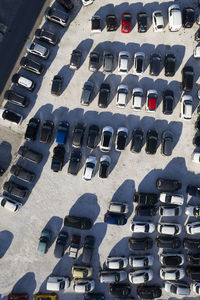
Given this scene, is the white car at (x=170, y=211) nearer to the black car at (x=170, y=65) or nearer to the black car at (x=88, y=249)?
the black car at (x=88, y=249)

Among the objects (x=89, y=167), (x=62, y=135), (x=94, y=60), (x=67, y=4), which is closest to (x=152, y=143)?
(x=89, y=167)

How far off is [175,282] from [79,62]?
21530mm

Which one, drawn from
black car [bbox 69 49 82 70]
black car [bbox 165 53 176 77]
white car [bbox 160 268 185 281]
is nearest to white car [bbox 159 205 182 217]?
white car [bbox 160 268 185 281]

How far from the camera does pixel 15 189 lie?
79.2ft

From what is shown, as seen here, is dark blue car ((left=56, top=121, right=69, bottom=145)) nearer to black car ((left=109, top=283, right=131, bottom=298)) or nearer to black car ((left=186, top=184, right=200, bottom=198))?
black car ((left=186, top=184, right=200, bottom=198))

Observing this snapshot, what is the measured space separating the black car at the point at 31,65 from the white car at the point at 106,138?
25.3 ft

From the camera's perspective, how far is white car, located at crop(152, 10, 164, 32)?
2348 centimetres

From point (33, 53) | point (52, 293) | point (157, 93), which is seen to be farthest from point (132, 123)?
point (52, 293)

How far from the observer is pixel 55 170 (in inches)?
955

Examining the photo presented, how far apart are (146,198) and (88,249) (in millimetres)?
6843

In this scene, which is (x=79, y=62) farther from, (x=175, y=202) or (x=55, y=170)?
(x=175, y=202)

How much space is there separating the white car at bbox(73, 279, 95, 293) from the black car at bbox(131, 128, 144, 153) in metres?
12.4

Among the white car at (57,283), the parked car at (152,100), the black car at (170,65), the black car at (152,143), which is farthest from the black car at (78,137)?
the white car at (57,283)

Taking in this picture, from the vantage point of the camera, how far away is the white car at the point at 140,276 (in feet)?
78.9
